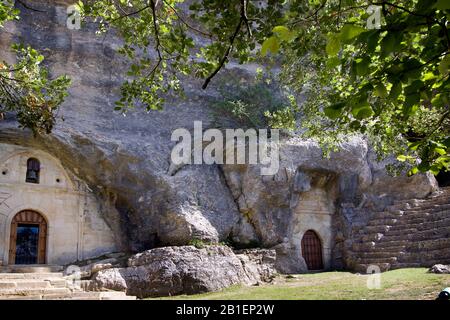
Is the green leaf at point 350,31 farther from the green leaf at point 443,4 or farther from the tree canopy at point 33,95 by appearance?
the tree canopy at point 33,95

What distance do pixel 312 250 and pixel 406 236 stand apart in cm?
434

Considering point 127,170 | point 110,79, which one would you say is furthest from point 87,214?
point 110,79

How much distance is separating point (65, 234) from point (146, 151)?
4315 mm

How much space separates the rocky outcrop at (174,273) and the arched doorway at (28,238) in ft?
12.7

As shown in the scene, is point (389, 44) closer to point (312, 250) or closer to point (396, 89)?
point (396, 89)

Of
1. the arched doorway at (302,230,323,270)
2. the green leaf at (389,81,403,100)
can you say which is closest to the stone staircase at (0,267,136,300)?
the green leaf at (389,81,403,100)

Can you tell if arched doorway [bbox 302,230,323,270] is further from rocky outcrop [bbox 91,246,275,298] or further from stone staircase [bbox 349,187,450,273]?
rocky outcrop [bbox 91,246,275,298]

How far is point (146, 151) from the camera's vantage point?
15883 mm

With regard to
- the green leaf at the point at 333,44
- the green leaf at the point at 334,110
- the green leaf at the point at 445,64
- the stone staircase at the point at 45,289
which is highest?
the green leaf at the point at 333,44

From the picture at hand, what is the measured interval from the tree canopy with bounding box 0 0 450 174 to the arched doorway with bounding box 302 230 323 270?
887cm

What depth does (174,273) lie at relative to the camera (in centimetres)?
1265

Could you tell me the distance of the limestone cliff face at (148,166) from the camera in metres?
15.2

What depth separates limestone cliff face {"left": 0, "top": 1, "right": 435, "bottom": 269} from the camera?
49.9ft

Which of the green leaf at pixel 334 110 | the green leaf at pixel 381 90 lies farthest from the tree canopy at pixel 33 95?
the green leaf at pixel 381 90
